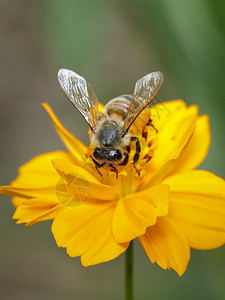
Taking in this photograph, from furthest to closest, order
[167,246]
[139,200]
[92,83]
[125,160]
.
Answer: [92,83] < [125,160] < [139,200] < [167,246]

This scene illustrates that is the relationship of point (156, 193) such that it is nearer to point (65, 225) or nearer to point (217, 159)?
point (65, 225)

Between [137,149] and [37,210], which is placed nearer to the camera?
[37,210]

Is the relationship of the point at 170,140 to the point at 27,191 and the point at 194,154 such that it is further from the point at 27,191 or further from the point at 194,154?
the point at 27,191

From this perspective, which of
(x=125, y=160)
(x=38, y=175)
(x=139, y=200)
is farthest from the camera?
(x=38, y=175)

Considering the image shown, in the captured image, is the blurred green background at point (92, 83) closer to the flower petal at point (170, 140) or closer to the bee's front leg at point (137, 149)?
the flower petal at point (170, 140)

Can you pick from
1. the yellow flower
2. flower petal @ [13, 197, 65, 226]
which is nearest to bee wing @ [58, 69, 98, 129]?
the yellow flower

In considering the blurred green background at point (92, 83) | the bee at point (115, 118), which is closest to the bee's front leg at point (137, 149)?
the bee at point (115, 118)

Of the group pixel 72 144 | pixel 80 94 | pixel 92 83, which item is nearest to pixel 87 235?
pixel 72 144

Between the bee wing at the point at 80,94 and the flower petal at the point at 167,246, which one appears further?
the bee wing at the point at 80,94
